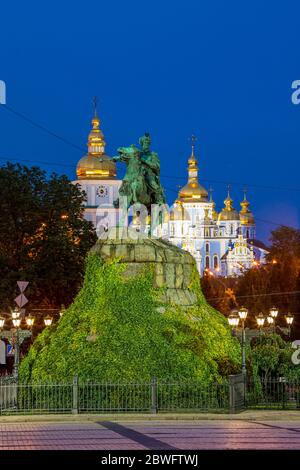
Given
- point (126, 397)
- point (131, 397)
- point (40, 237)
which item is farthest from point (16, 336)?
point (40, 237)

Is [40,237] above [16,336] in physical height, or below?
above

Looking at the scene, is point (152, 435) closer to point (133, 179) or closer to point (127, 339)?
point (127, 339)

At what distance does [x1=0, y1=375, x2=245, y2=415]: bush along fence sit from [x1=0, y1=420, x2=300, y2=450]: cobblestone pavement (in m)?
2.93

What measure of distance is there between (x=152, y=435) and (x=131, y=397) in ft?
26.6

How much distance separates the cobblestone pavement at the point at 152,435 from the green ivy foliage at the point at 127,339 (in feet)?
13.6

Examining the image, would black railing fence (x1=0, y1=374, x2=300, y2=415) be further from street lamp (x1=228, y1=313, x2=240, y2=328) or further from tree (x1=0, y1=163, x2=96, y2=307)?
tree (x1=0, y1=163, x2=96, y2=307)

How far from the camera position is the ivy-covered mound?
118 feet

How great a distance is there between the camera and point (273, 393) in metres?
37.3

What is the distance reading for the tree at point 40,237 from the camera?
2309 inches

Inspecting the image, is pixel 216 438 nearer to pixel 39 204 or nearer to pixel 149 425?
pixel 149 425

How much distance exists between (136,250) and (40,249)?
22080 millimetres

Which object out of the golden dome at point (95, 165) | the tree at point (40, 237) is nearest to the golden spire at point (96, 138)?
the golden dome at point (95, 165)

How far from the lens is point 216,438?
84.3 feet
